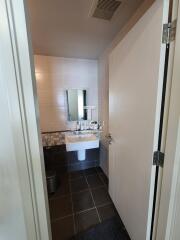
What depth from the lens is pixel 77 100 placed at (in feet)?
7.46

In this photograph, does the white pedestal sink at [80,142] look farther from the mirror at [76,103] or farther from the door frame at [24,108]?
the door frame at [24,108]

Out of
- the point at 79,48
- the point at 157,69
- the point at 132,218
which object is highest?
the point at 79,48

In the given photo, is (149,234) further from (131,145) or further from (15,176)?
(15,176)

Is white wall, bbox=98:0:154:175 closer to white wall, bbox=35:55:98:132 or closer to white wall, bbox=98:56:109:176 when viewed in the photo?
white wall, bbox=98:56:109:176

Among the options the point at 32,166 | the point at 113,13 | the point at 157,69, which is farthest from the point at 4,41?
the point at 113,13

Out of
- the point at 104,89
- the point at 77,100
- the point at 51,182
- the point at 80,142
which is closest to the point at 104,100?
the point at 104,89

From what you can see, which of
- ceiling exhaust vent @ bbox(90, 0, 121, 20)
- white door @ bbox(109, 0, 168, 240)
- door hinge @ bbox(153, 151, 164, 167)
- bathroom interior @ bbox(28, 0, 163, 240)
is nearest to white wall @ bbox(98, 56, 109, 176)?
bathroom interior @ bbox(28, 0, 163, 240)

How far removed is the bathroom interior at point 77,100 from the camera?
118 cm

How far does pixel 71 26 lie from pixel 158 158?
1.59 metres

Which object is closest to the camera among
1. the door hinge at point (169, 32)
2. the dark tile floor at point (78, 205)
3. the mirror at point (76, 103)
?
the door hinge at point (169, 32)

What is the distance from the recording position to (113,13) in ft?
3.84

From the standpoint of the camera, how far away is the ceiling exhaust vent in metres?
1.03

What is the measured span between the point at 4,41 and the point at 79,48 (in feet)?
5.43

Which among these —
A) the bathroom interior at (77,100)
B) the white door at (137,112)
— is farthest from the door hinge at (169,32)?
the bathroom interior at (77,100)
